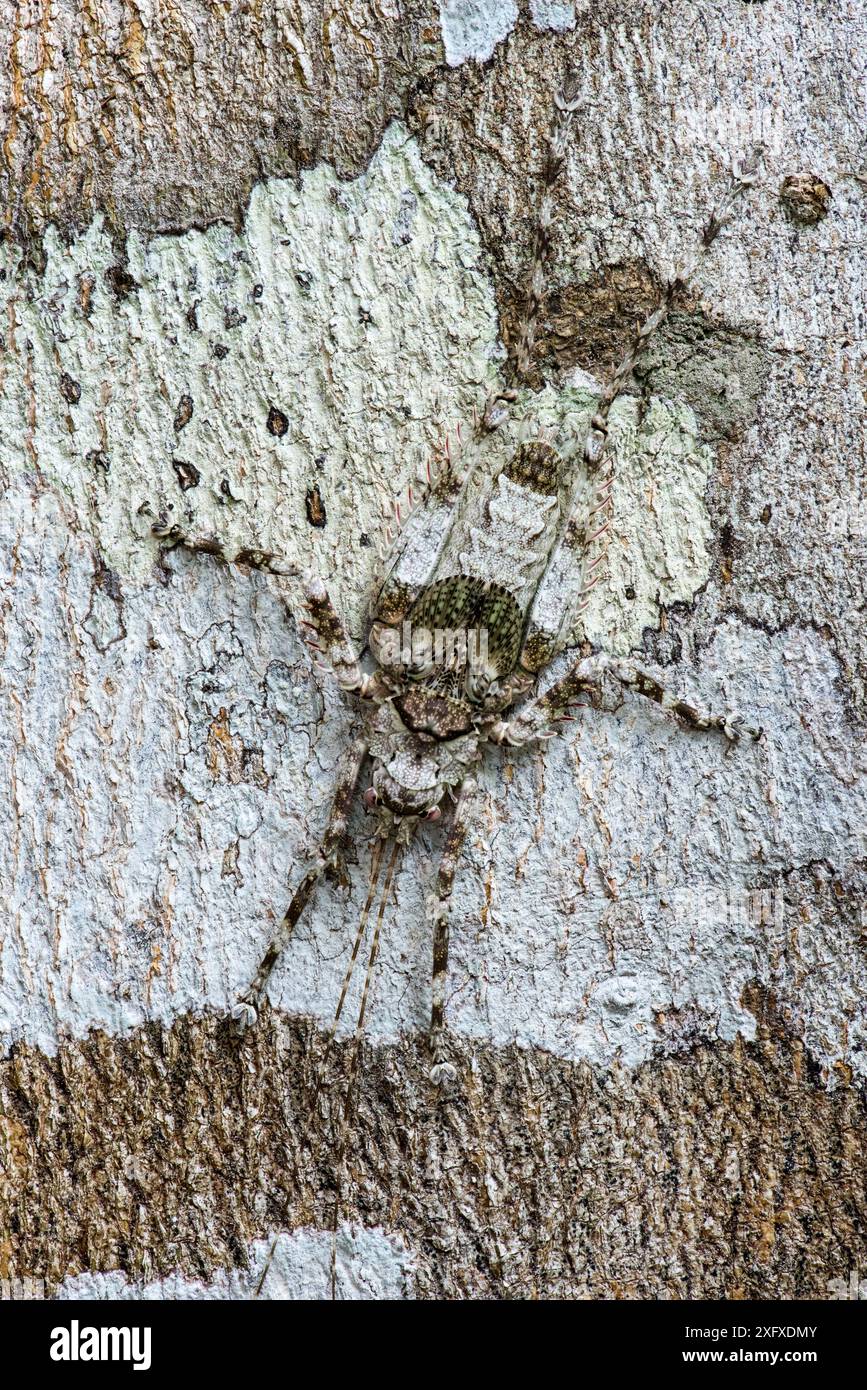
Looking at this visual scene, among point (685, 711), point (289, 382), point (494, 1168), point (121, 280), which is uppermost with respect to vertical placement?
point (121, 280)

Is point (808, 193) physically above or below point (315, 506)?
above

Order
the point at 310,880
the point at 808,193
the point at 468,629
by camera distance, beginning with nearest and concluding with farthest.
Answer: the point at 808,193 < the point at 310,880 < the point at 468,629

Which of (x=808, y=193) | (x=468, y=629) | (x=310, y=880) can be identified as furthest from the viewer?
(x=468, y=629)

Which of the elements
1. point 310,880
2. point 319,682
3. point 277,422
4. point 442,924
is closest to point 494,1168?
point 442,924

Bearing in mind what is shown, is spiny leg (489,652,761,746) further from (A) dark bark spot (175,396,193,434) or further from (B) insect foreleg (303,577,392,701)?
(A) dark bark spot (175,396,193,434)

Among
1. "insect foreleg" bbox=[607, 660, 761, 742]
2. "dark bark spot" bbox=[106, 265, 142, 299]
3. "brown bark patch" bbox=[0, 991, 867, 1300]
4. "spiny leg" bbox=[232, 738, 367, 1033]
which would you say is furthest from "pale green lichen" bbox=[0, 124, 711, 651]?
"brown bark patch" bbox=[0, 991, 867, 1300]


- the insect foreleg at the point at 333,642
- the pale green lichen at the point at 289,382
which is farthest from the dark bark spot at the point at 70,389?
the insect foreleg at the point at 333,642

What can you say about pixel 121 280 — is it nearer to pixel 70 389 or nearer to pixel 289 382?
pixel 70 389

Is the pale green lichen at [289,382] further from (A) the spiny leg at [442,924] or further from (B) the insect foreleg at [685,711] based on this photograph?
(A) the spiny leg at [442,924]
